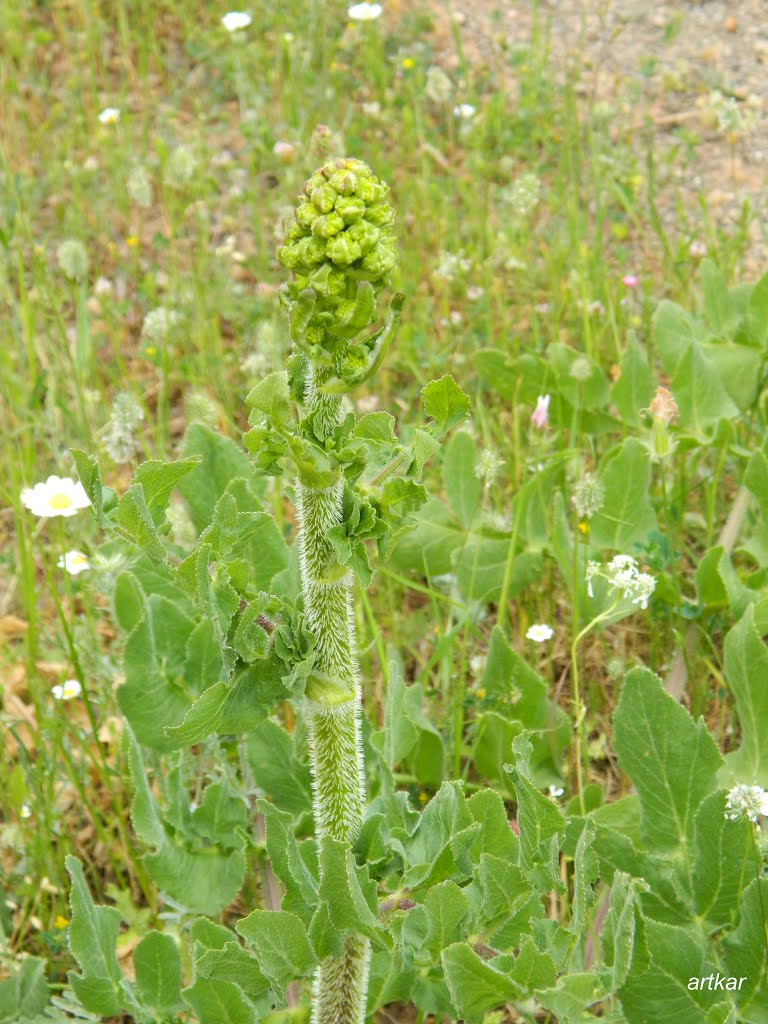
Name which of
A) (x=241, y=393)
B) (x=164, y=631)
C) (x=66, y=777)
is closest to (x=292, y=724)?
(x=66, y=777)

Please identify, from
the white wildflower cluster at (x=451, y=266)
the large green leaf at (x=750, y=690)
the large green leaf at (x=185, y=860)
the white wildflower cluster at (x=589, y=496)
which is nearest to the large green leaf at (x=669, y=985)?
the large green leaf at (x=750, y=690)

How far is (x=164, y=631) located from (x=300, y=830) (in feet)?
1.41

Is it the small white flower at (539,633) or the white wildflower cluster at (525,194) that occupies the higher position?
the white wildflower cluster at (525,194)

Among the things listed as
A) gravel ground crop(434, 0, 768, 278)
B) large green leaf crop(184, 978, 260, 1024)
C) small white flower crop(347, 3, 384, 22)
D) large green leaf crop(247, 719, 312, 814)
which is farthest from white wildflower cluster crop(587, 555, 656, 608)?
small white flower crop(347, 3, 384, 22)

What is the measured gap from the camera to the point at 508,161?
4473mm

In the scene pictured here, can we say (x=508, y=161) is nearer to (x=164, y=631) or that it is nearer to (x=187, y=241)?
(x=187, y=241)

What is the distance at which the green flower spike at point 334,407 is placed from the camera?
127 centimetres

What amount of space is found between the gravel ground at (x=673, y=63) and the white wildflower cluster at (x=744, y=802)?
2851 mm

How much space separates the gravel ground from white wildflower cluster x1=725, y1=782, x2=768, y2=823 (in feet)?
9.35

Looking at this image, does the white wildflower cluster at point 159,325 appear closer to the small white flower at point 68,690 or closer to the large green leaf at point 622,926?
the small white flower at point 68,690

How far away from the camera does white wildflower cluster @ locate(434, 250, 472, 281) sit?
3.95m

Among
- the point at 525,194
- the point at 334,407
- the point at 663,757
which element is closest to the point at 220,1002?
the point at 663,757

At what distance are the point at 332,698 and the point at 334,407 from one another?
372 mm

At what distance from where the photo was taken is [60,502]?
2646mm
